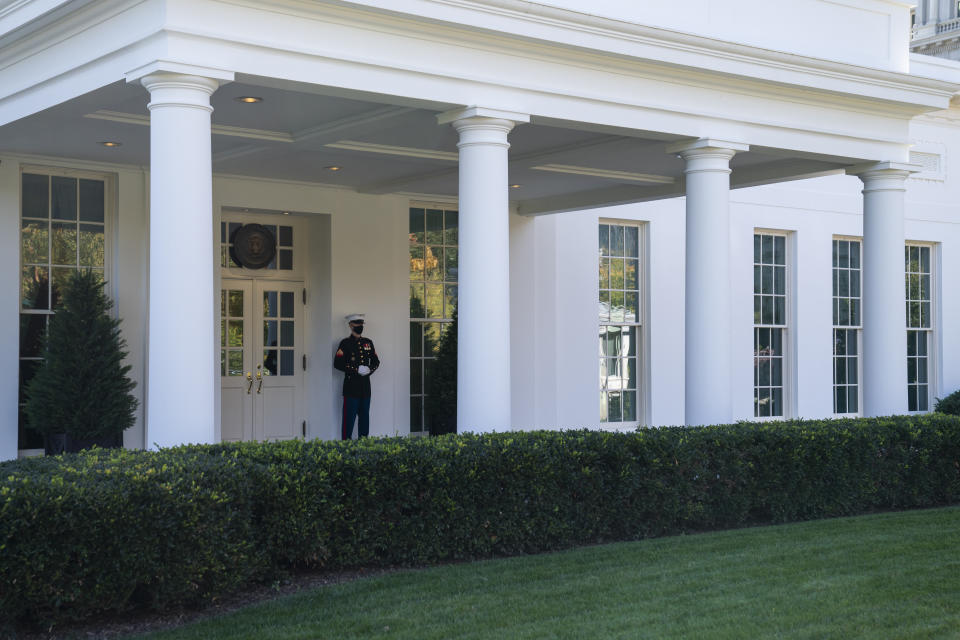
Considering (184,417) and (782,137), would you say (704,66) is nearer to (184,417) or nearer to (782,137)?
(782,137)

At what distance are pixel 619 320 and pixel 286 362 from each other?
520 cm

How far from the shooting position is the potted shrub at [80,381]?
1116 centimetres

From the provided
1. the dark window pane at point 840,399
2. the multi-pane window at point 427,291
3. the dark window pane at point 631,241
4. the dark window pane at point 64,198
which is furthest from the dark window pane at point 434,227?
the dark window pane at point 840,399

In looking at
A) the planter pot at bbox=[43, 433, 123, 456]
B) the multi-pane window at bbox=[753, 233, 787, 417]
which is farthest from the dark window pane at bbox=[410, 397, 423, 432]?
the multi-pane window at bbox=[753, 233, 787, 417]

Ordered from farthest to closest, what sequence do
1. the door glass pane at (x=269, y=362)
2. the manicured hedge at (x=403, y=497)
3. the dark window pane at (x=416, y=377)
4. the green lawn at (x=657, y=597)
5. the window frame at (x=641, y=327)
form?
the window frame at (x=641, y=327)
the dark window pane at (x=416, y=377)
the door glass pane at (x=269, y=362)
the green lawn at (x=657, y=597)
the manicured hedge at (x=403, y=497)

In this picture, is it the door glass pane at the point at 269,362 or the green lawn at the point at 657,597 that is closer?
the green lawn at the point at 657,597

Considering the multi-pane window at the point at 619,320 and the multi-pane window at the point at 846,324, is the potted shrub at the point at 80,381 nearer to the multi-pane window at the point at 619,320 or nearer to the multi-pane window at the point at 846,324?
the multi-pane window at the point at 619,320

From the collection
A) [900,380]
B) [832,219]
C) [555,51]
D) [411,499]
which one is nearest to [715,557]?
[411,499]

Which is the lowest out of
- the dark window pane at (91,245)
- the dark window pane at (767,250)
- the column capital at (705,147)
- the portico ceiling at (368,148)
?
the dark window pane at (91,245)

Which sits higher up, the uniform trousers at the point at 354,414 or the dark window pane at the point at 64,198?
the dark window pane at the point at 64,198

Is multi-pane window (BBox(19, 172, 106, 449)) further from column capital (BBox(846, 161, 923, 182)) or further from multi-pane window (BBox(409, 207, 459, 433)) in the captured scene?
column capital (BBox(846, 161, 923, 182))

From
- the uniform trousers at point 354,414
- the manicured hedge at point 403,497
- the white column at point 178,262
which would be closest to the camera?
the manicured hedge at point 403,497

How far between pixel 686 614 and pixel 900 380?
265 inches

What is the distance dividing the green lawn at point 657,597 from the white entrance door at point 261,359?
683cm
